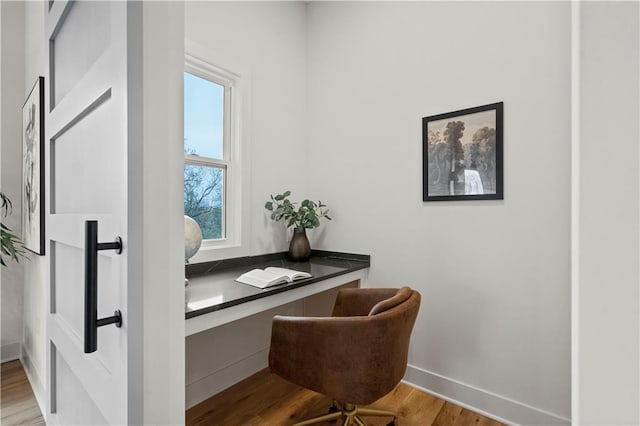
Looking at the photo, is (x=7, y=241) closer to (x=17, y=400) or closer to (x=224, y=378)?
(x=17, y=400)

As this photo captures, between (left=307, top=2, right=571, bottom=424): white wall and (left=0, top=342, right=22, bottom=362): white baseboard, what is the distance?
2.50 meters

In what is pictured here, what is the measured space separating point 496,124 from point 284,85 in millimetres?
1611

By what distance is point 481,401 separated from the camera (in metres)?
1.85

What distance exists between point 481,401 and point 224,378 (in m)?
1.63

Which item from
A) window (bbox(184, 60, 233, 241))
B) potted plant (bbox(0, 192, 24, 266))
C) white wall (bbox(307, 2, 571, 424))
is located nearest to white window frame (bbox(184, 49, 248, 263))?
window (bbox(184, 60, 233, 241))

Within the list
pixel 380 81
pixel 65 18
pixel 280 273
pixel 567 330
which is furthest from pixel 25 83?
pixel 567 330

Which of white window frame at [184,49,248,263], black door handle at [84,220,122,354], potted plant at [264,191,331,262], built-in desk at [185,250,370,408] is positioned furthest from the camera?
potted plant at [264,191,331,262]

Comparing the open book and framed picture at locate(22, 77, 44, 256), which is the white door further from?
the open book

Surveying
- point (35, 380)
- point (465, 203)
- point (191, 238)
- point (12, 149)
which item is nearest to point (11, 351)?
point (35, 380)

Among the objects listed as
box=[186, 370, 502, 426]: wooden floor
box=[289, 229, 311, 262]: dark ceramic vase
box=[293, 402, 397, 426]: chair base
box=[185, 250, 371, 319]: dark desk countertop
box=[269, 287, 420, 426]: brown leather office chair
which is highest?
box=[289, 229, 311, 262]: dark ceramic vase

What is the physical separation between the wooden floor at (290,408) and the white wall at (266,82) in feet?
2.98

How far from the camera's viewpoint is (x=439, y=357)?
203 cm

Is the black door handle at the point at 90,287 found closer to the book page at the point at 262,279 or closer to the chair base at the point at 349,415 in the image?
the book page at the point at 262,279

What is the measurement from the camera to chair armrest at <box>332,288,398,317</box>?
1.89 m
